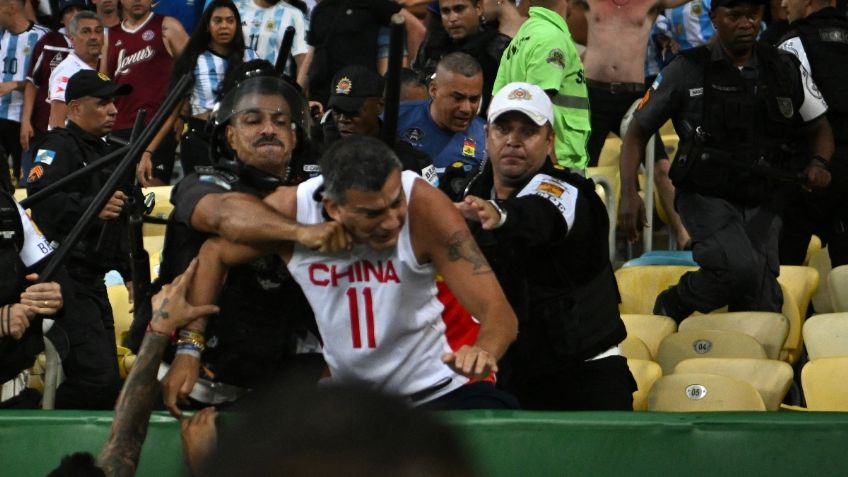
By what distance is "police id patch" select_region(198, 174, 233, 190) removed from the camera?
483cm

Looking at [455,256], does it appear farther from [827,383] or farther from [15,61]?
[15,61]

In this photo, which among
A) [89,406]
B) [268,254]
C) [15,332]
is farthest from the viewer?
[89,406]

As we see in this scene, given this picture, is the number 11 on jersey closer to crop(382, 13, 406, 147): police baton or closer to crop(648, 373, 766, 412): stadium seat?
crop(382, 13, 406, 147): police baton

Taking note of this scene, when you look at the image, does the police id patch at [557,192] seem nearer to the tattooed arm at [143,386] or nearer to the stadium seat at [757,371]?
the stadium seat at [757,371]

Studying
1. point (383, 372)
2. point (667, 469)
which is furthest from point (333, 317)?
point (667, 469)

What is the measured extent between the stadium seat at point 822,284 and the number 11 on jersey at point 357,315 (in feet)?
10.4

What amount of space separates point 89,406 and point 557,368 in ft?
8.69

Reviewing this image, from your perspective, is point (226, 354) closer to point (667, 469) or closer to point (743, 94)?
point (667, 469)

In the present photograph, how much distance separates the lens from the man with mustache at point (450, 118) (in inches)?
286

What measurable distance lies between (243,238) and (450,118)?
2996mm

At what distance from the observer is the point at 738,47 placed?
7230 millimetres

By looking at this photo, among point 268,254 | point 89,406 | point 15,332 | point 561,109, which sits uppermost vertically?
point 561,109

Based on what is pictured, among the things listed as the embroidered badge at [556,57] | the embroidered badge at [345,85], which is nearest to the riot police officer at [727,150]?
the embroidered badge at [556,57]

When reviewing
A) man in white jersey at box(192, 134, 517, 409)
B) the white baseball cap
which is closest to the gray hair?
the white baseball cap
